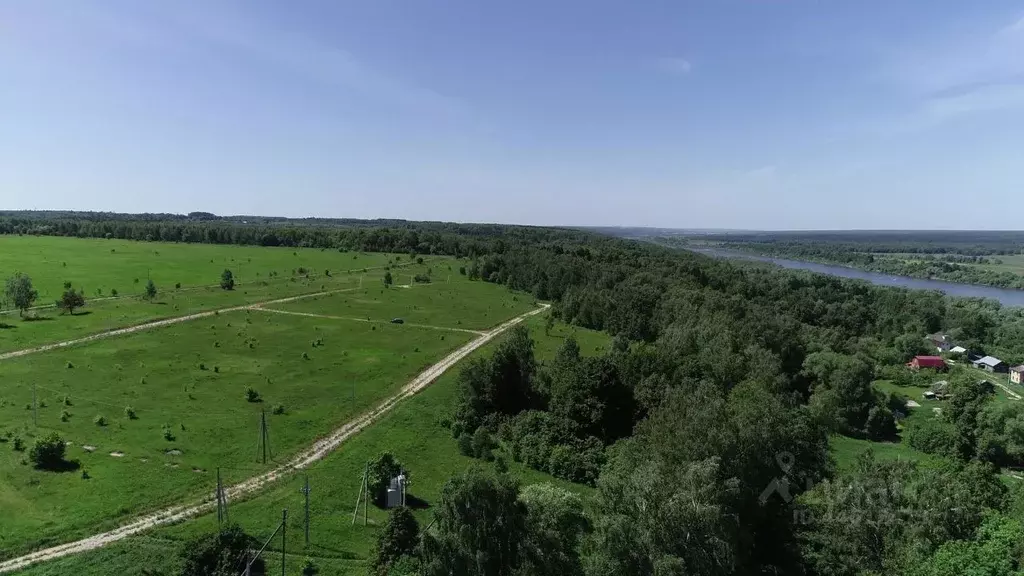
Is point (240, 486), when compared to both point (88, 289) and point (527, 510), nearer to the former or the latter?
point (527, 510)

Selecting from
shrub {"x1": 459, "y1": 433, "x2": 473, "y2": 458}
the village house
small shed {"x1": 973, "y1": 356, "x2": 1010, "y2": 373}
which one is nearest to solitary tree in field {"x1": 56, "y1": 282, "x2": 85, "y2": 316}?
shrub {"x1": 459, "y1": 433, "x2": 473, "y2": 458}

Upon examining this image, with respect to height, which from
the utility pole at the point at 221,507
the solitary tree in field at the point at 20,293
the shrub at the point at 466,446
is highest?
the solitary tree in field at the point at 20,293

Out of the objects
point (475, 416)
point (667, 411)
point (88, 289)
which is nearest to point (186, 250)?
point (88, 289)

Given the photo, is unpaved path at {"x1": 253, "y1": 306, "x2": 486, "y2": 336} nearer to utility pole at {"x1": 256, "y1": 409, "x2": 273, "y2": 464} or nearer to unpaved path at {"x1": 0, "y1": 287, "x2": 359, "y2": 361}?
unpaved path at {"x1": 0, "y1": 287, "x2": 359, "y2": 361}

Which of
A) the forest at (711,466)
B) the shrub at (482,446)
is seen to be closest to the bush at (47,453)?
the forest at (711,466)

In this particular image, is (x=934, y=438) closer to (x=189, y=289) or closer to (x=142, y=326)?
(x=142, y=326)

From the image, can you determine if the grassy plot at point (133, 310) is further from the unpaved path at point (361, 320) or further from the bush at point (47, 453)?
the bush at point (47, 453)
